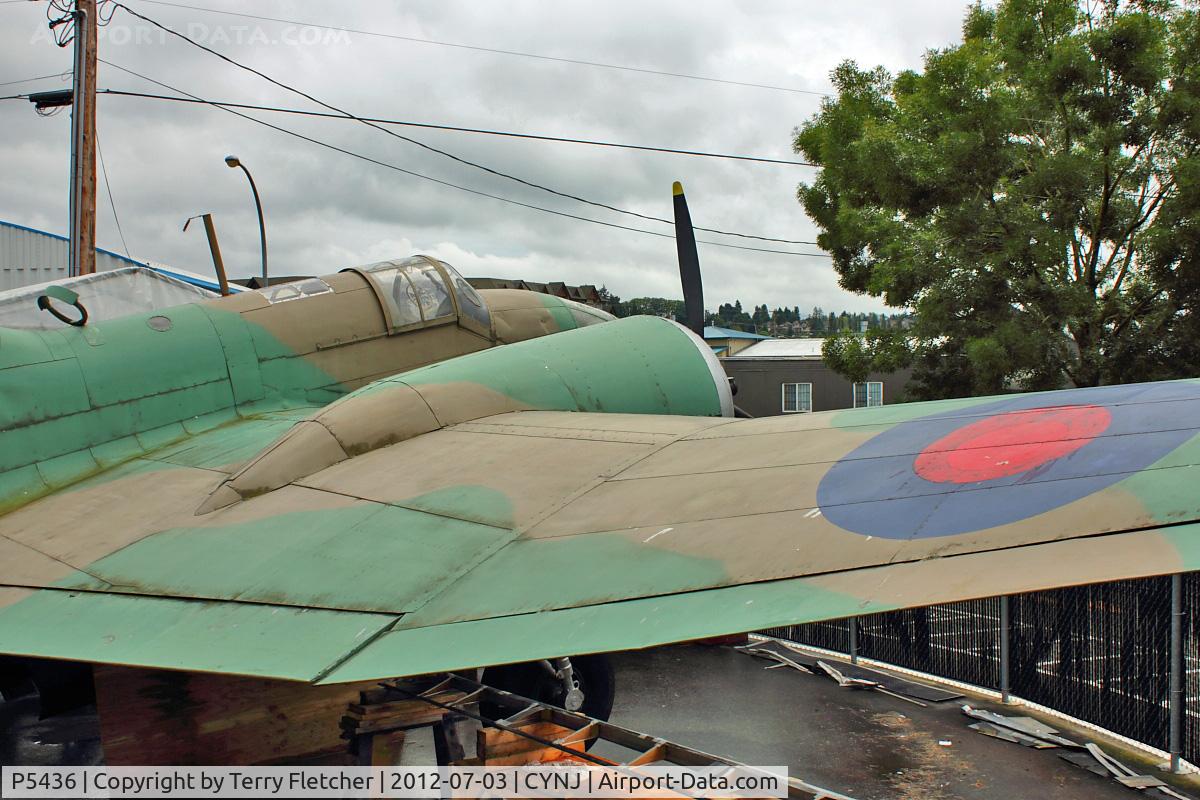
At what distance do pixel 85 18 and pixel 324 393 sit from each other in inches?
386

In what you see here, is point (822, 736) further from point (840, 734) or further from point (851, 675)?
point (851, 675)

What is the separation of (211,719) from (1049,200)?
13555 millimetres

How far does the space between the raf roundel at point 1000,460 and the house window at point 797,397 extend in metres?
28.7

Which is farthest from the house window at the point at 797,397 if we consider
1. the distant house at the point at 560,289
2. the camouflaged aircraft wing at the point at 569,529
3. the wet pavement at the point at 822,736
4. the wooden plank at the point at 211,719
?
the wooden plank at the point at 211,719

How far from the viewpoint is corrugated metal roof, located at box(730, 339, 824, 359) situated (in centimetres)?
3391

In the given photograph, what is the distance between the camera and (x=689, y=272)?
856 centimetres

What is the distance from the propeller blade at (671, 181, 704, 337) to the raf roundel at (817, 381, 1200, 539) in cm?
473

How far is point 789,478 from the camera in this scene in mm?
3637

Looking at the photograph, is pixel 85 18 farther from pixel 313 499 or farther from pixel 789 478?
pixel 789 478

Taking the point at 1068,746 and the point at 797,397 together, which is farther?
the point at 797,397

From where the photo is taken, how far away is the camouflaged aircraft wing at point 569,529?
8.85 feet

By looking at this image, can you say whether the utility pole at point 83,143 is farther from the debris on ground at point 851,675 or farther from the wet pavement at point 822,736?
the debris on ground at point 851,675

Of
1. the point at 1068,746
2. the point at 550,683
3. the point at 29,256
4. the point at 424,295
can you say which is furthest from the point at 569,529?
the point at 29,256

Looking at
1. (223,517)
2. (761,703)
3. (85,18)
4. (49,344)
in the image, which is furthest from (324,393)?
(85,18)
